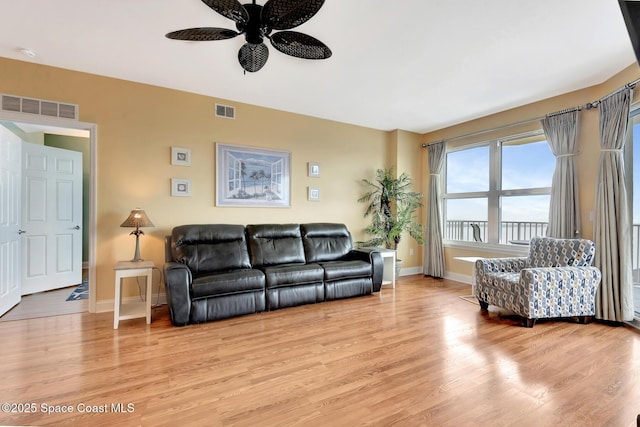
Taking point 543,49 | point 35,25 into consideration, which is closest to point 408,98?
point 543,49

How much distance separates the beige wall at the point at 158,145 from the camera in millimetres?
3389

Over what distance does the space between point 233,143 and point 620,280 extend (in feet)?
15.7

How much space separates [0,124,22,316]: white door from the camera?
10.7 ft

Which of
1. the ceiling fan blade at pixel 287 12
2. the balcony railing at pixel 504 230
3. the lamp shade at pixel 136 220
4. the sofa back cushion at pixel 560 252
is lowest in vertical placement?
→ the sofa back cushion at pixel 560 252

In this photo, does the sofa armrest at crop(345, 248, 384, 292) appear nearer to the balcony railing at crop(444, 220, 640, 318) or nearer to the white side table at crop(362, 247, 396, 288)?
the white side table at crop(362, 247, 396, 288)

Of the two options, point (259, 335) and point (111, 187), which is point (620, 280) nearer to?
point (259, 335)

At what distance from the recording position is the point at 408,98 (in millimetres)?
4039

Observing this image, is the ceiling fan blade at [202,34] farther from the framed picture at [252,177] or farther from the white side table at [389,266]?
the white side table at [389,266]

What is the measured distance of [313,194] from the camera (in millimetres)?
4895

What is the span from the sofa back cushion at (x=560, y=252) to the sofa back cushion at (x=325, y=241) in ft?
7.83

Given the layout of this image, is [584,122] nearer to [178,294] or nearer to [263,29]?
[263,29]

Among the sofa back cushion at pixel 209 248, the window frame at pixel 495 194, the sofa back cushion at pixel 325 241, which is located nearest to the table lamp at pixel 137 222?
the sofa back cushion at pixel 209 248

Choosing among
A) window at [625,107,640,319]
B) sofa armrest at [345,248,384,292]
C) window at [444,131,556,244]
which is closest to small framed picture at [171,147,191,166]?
sofa armrest at [345,248,384,292]

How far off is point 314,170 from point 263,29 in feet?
9.42
